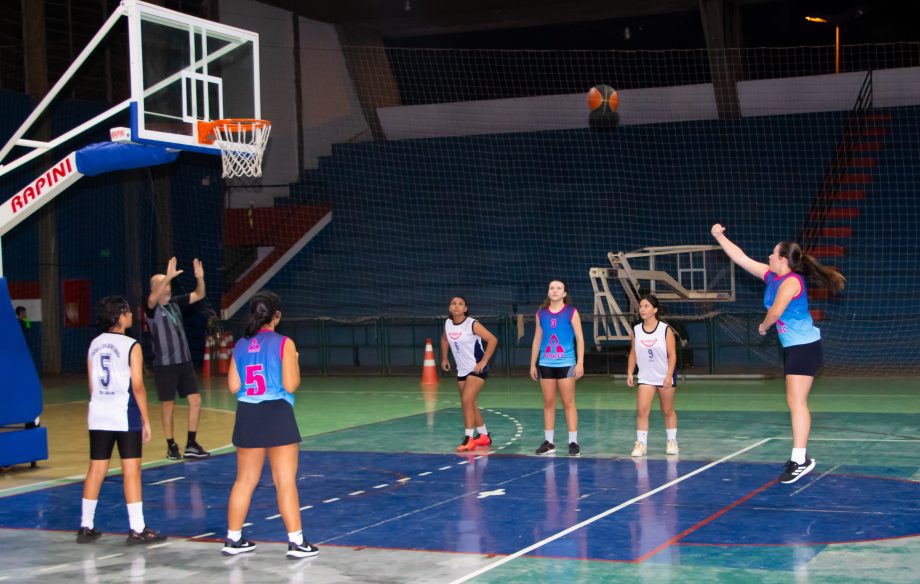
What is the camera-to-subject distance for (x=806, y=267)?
9.45 meters

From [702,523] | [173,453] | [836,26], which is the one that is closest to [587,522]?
[702,523]

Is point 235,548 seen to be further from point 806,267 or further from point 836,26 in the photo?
point 836,26

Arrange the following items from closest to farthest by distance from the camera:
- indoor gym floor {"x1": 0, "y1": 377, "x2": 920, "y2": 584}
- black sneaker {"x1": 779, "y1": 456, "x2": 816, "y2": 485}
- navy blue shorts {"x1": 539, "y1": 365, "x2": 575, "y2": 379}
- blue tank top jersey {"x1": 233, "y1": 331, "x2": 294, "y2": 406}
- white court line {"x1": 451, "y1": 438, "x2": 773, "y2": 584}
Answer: white court line {"x1": 451, "y1": 438, "x2": 773, "y2": 584}, indoor gym floor {"x1": 0, "y1": 377, "x2": 920, "y2": 584}, blue tank top jersey {"x1": 233, "y1": 331, "x2": 294, "y2": 406}, black sneaker {"x1": 779, "y1": 456, "x2": 816, "y2": 485}, navy blue shorts {"x1": 539, "y1": 365, "x2": 575, "y2": 379}

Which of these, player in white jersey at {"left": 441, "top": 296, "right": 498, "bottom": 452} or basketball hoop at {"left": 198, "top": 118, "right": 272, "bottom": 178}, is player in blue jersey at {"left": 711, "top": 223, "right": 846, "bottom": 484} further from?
basketball hoop at {"left": 198, "top": 118, "right": 272, "bottom": 178}

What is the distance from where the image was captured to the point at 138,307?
79.4 feet

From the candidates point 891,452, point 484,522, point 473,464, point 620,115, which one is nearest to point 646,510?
point 484,522

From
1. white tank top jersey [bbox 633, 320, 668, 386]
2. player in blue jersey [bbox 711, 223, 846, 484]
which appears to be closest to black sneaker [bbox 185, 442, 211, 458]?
white tank top jersey [bbox 633, 320, 668, 386]

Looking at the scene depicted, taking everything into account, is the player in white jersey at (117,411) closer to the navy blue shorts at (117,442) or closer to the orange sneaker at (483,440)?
the navy blue shorts at (117,442)

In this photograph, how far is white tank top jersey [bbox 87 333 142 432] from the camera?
7996mm

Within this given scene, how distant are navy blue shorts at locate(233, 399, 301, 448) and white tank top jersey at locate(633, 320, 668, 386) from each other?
4.93 meters

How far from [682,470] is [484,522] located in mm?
2843

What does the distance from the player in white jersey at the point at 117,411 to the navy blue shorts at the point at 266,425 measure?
1237 millimetres

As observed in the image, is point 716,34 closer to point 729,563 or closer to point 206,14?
point 206,14

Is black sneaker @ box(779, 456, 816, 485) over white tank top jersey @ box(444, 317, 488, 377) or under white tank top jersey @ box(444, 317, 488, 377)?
under
